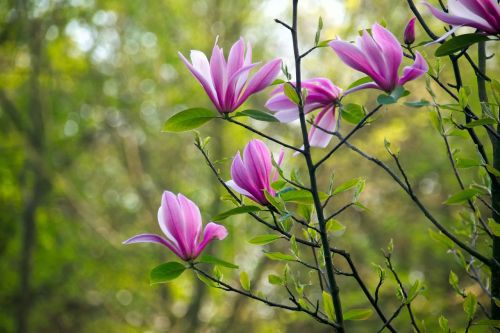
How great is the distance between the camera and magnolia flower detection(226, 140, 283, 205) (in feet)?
2.33

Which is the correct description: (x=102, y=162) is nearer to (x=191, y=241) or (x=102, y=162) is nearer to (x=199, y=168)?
(x=199, y=168)

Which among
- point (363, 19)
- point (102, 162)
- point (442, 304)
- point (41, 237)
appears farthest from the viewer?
point (102, 162)

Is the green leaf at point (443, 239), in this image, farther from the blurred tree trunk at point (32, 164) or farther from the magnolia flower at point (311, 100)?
the blurred tree trunk at point (32, 164)

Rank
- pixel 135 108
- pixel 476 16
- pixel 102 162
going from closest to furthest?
pixel 476 16, pixel 135 108, pixel 102 162

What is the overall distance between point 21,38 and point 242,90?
4.30m

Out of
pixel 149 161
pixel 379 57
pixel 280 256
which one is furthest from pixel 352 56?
pixel 149 161

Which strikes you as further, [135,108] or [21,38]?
[135,108]

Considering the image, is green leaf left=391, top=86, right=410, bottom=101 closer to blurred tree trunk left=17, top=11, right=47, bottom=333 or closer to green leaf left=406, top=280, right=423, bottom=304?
green leaf left=406, top=280, right=423, bottom=304

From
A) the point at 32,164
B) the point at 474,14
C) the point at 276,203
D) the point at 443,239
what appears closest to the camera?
the point at 474,14

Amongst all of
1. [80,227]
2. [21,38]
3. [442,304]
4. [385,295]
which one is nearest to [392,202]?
[385,295]

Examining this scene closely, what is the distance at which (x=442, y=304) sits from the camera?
12.7ft

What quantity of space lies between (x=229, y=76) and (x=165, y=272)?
25 centimetres

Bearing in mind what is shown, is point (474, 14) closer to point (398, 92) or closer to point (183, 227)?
point (398, 92)

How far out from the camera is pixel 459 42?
634 mm
